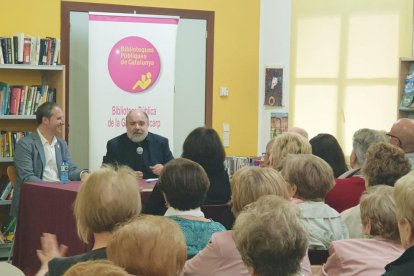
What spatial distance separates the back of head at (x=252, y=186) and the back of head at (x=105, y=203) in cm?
58

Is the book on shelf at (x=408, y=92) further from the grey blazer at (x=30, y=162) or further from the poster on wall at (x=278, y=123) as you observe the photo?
the grey blazer at (x=30, y=162)

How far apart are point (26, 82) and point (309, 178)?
415 cm

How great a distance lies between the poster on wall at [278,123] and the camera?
7.91 meters

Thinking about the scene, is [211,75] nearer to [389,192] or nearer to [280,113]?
[280,113]

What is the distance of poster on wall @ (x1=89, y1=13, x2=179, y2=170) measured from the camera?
6.82 m

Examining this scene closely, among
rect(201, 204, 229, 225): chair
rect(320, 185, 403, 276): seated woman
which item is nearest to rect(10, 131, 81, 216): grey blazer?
rect(201, 204, 229, 225): chair

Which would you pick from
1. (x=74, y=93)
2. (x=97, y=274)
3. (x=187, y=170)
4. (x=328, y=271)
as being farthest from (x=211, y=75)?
(x=97, y=274)

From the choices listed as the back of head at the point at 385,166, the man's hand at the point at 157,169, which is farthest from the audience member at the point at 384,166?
the man's hand at the point at 157,169

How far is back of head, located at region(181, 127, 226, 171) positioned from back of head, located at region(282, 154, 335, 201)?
1.02 m

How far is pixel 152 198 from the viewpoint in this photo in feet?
13.7

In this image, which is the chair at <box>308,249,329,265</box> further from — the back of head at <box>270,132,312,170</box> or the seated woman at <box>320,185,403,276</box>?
the back of head at <box>270,132,312,170</box>

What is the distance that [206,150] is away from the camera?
4.57 m

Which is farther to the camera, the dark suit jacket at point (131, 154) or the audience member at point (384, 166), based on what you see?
the dark suit jacket at point (131, 154)

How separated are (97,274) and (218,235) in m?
1.51
